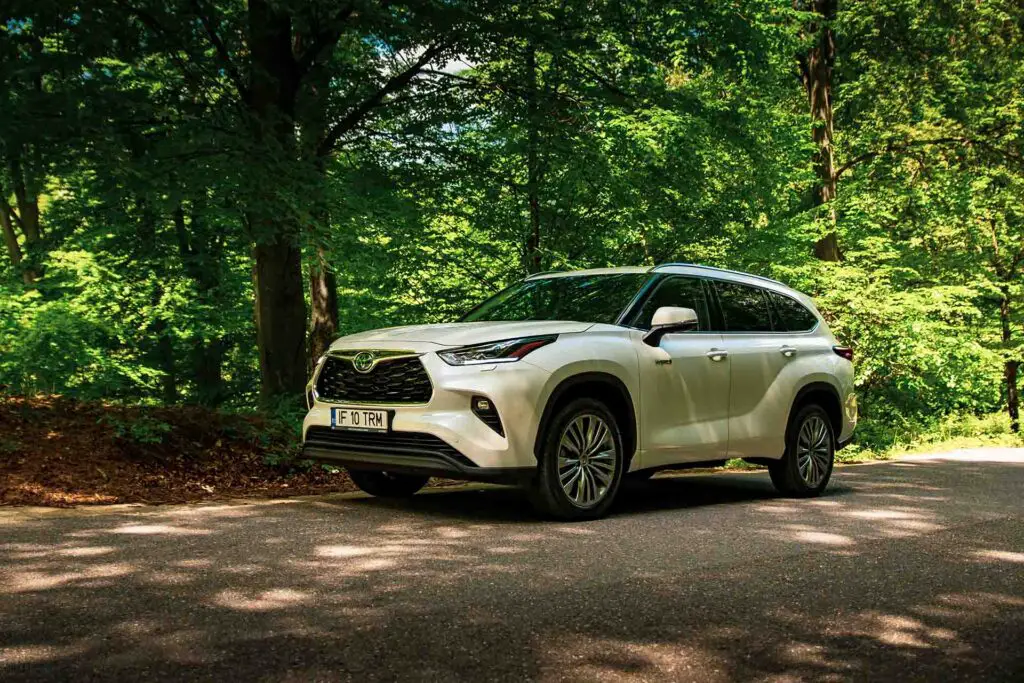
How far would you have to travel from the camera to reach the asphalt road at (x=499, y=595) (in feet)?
12.8

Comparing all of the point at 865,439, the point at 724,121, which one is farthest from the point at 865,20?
the point at 724,121

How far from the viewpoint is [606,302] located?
8.16m

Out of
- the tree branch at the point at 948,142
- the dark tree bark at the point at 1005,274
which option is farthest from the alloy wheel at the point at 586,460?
the dark tree bark at the point at 1005,274

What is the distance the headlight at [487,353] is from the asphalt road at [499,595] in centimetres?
111

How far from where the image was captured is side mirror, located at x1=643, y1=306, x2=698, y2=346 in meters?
7.76

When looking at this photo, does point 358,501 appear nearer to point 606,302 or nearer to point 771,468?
point 606,302

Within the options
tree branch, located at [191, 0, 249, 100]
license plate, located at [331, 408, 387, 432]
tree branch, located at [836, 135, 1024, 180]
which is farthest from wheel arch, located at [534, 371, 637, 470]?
tree branch, located at [836, 135, 1024, 180]

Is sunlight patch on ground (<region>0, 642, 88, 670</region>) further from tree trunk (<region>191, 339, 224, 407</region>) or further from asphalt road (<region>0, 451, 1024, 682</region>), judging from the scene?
tree trunk (<region>191, 339, 224, 407</region>)

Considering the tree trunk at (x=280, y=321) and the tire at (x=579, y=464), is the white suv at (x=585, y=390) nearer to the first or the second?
the tire at (x=579, y=464)

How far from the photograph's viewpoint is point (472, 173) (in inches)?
559

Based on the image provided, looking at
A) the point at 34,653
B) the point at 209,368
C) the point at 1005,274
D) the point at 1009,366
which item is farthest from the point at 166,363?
the point at 1009,366

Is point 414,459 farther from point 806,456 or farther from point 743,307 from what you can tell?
point 806,456

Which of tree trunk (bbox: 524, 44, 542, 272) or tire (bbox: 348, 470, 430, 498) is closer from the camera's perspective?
tire (bbox: 348, 470, 430, 498)

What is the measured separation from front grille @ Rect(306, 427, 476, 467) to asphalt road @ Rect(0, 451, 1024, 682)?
A: 18.7 inches
